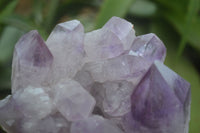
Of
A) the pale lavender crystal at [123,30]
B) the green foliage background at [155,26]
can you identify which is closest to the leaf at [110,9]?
the green foliage background at [155,26]

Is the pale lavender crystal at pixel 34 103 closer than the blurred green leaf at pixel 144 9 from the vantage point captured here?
Yes

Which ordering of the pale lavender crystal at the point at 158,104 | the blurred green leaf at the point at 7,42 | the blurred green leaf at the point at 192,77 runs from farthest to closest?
the blurred green leaf at the point at 7,42 < the blurred green leaf at the point at 192,77 < the pale lavender crystal at the point at 158,104

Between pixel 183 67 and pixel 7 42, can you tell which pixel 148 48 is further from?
pixel 7 42

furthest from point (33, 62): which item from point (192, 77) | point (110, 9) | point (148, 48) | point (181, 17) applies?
point (181, 17)

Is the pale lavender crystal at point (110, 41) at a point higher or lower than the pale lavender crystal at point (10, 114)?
higher

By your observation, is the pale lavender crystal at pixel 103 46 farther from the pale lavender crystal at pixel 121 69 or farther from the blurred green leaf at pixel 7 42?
the blurred green leaf at pixel 7 42

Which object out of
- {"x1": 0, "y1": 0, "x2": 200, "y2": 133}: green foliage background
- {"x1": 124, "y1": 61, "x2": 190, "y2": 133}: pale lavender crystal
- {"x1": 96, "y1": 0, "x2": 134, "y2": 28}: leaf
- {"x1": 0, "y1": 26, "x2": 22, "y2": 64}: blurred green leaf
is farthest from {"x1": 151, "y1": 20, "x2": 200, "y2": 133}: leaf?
{"x1": 124, "y1": 61, "x2": 190, "y2": 133}: pale lavender crystal
